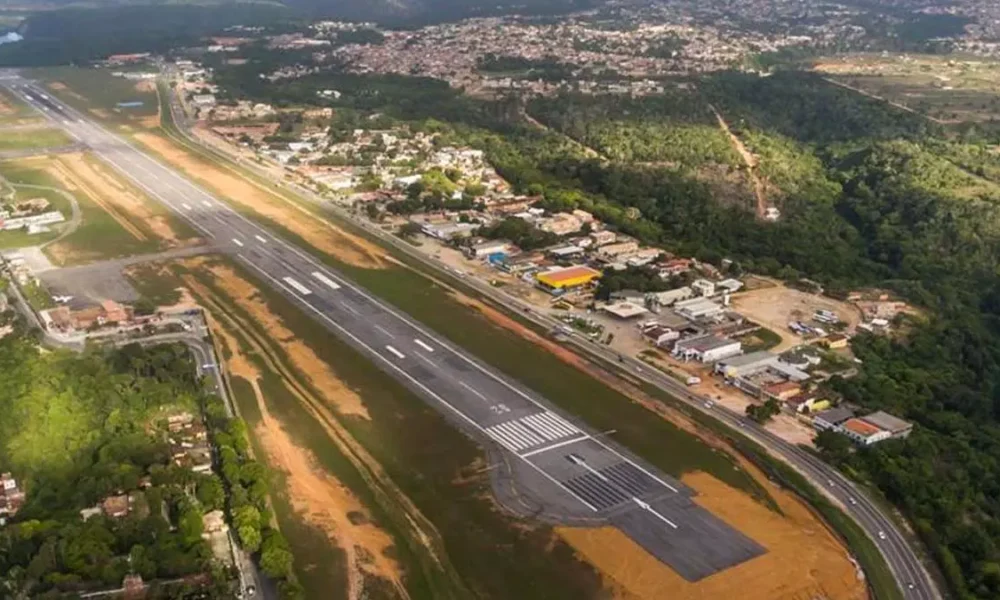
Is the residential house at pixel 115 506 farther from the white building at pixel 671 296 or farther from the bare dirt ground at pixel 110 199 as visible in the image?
the bare dirt ground at pixel 110 199

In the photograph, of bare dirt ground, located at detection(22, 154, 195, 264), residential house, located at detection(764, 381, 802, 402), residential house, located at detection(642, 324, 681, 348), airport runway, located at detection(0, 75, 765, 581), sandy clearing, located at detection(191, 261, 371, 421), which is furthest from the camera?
bare dirt ground, located at detection(22, 154, 195, 264)

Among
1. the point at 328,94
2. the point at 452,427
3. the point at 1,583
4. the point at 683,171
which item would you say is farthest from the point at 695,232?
the point at 328,94

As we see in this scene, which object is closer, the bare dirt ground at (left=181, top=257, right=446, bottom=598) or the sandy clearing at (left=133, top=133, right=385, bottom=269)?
the bare dirt ground at (left=181, top=257, right=446, bottom=598)

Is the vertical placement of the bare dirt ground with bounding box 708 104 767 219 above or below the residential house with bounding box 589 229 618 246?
below

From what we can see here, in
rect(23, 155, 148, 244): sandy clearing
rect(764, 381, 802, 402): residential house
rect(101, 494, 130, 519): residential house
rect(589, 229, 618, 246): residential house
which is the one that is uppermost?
rect(101, 494, 130, 519): residential house

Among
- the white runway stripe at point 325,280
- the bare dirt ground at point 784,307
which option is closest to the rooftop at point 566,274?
the bare dirt ground at point 784,307

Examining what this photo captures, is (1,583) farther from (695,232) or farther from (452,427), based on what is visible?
(695,232)

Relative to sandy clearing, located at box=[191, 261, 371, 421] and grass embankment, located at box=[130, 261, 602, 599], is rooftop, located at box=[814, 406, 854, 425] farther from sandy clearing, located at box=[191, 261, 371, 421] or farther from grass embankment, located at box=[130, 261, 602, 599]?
sandy clearing, located at box=[191, 261, 371, 421]

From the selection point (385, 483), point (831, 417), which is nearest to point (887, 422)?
point (831, 417)

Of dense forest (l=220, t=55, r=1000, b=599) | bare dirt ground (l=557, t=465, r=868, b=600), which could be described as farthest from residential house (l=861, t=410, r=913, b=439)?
bare dirt ground (l=557, t=465, r=868, b=600)
